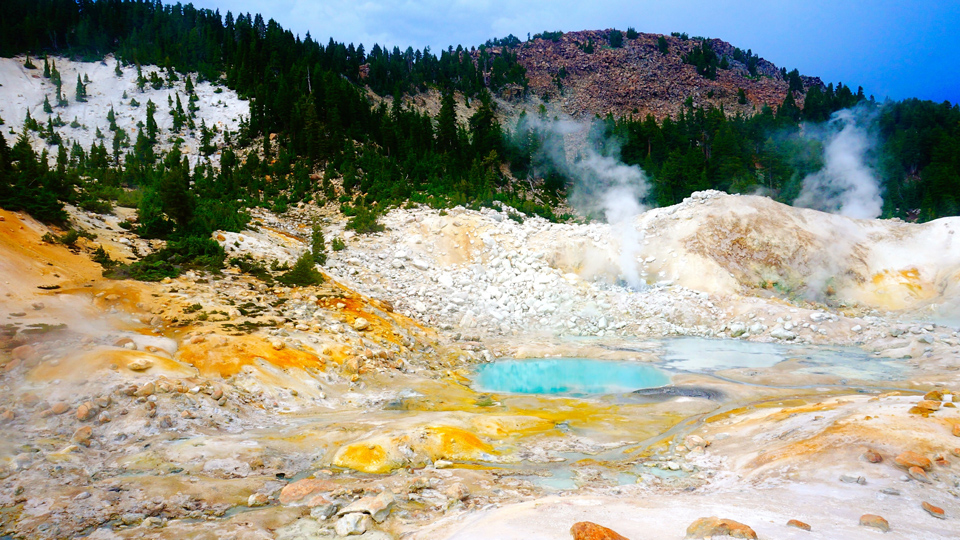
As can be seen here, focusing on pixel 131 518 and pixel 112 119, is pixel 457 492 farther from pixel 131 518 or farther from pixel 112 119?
pixel 112 119

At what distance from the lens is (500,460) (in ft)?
27.1

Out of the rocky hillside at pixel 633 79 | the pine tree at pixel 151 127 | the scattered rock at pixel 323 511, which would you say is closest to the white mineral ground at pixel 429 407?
the scattered rock at pixel 323 511

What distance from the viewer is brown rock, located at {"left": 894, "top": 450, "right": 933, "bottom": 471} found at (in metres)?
6.14

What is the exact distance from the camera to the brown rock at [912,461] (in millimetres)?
6145

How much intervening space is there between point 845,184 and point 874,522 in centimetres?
4758

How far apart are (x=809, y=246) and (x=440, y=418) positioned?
24.8 meters

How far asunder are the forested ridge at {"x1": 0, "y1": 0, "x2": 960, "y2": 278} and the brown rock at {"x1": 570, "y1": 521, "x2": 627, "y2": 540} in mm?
16779

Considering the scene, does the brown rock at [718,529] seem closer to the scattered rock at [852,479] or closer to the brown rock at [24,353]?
the scattered rock at [852,479]

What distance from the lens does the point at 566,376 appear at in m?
15.2

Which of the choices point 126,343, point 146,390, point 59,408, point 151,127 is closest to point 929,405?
point 146,390

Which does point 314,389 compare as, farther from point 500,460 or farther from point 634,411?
point 634,411

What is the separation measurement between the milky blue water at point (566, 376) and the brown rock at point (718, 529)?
8499mm

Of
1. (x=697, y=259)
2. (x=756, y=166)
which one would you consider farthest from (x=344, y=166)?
(x=756, y=166)

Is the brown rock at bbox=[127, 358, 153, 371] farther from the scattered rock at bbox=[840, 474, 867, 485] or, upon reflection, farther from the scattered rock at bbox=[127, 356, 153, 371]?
the scattered rock at bbox=[840, 474, 867, 485]
